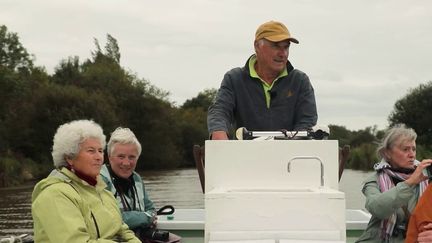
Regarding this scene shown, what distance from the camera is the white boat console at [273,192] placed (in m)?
3.32

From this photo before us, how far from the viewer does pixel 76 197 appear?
3.18m

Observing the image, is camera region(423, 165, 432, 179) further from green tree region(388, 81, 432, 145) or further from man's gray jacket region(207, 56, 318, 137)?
green tree region(388, 81, 432, 145)

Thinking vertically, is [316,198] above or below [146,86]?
below

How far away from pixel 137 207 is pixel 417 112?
4623cm

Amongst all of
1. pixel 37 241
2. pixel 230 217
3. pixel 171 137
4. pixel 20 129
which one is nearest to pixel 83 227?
pixel 37 241

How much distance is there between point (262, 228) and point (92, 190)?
2.93ft

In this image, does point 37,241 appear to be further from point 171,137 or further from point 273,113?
point 171,137

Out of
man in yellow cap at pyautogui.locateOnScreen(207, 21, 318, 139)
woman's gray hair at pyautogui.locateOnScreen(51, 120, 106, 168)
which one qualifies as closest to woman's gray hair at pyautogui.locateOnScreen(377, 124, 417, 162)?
man in yellow cap at pyautogui.locateOnScreen(207, 21, 318, 139)

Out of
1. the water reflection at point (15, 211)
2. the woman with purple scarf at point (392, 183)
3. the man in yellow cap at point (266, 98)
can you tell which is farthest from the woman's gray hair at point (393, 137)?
the water reflection at point (15, 211)

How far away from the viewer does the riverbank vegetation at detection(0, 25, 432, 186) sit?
36469mm

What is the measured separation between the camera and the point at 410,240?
3463 millimetres

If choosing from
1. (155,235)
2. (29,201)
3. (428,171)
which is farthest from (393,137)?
(29,201)

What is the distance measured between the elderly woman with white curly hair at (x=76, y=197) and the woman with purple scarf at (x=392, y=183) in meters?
1.49

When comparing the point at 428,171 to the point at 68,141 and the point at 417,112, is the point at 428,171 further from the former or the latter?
the point at 417,112
